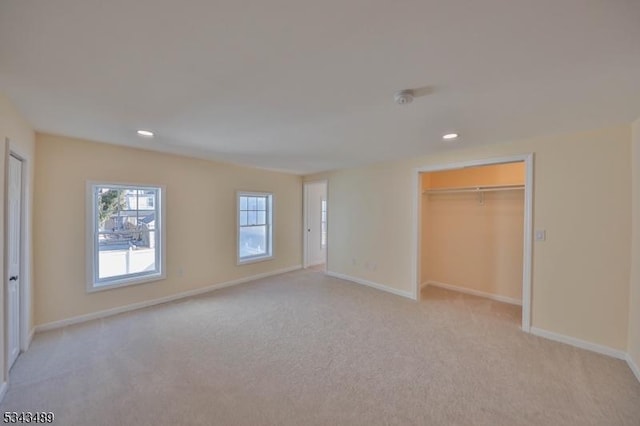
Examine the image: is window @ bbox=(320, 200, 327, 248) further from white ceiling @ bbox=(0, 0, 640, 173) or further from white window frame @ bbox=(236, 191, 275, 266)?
white ceiling @ bbox=(0, 0, 640, 173)

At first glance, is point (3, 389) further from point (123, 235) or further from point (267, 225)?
point (267, 225)

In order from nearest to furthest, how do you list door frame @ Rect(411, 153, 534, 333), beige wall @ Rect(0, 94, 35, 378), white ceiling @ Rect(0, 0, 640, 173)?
white ceiling @ Rect(0, 0, 640, 173), beige wall @ Rect(0, 94, 35, 378), door frame @ Rect(411, 153, 534, 333)

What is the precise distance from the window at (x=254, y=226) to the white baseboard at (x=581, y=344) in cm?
448

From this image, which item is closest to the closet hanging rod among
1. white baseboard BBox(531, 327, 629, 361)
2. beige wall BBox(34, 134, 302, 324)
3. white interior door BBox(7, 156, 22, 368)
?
white baseboard BBox(531, 327, 629, 361)

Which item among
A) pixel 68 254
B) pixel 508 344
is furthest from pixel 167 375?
pixel 508 344

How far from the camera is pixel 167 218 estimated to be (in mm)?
4047

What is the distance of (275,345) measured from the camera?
2771mm

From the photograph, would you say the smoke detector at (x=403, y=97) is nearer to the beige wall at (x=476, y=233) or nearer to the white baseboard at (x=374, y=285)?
the beige wall at (x=476, y=233)

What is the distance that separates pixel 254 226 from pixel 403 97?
13.9 ft

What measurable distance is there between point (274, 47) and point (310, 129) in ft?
4.49

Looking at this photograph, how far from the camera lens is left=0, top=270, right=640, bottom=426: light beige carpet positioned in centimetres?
185

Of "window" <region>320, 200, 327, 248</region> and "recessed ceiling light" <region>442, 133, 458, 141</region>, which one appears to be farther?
"window" <region>320, 200, 327, 248</region>

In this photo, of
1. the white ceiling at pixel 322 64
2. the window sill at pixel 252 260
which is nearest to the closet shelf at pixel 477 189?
the white ceiling at pixel 322 64

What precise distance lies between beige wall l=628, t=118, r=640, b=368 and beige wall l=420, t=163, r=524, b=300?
150cm
